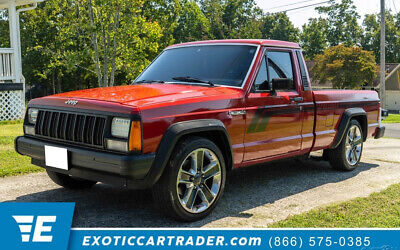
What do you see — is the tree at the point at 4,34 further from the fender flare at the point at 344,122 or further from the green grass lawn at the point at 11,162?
the fender flare at the point at 344,122

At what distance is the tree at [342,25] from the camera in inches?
→ 2798

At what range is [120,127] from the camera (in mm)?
4160

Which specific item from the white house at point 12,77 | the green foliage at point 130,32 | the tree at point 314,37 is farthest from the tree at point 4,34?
the tree at point 314,37

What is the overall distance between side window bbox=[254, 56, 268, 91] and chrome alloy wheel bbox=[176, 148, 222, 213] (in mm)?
1211

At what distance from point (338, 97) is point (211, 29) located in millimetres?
47097

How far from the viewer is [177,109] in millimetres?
4383

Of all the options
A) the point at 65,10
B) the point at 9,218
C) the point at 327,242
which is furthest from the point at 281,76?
the point at 65,10

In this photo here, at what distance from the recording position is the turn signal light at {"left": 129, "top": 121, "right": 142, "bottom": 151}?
405cm

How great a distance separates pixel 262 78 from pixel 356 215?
194 cm

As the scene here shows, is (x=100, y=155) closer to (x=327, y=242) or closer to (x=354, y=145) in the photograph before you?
(x=327, y=242)

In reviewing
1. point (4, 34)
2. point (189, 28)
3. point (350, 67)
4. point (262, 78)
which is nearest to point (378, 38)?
point (350, 67)

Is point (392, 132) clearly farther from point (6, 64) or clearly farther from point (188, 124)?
point (6, 64)

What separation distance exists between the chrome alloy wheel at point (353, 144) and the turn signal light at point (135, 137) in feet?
13.6

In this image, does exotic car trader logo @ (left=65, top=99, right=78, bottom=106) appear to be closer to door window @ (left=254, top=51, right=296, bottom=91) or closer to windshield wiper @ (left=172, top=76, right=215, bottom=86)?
windshield wiper @ (left=172, top=76, right=215, bottom=86)
